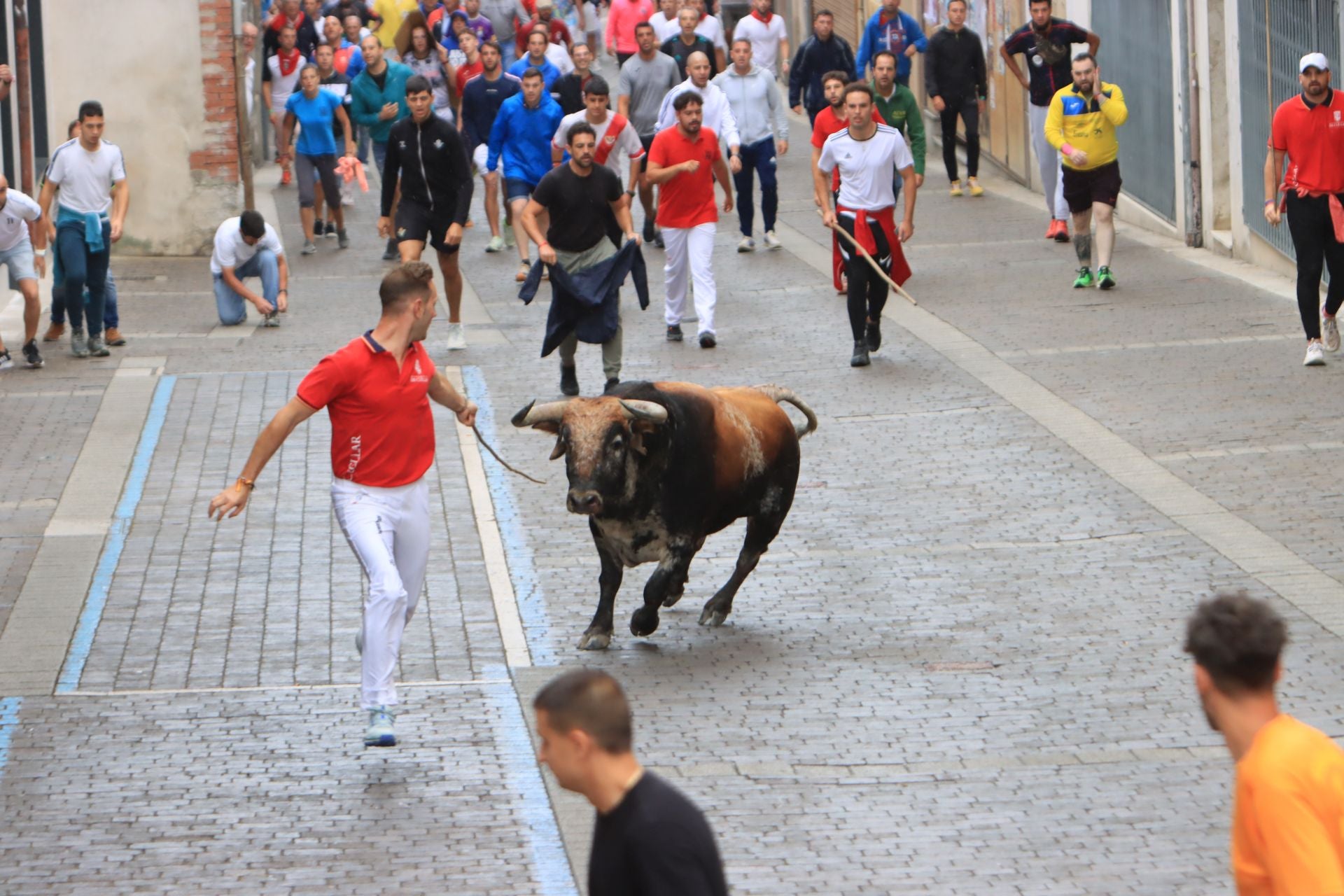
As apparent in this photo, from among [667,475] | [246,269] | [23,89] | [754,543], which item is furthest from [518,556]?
[23,89]

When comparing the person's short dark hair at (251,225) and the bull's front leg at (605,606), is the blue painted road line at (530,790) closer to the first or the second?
the bull's front leg at (605,606)

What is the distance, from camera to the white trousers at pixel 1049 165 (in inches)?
791

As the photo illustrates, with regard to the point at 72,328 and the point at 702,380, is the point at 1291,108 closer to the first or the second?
the point at 702,380

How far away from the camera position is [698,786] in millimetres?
7328

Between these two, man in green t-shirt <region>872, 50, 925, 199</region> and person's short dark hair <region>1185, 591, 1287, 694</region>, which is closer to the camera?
person's short dark hair <region>1185, 591, 1287, 694</region>

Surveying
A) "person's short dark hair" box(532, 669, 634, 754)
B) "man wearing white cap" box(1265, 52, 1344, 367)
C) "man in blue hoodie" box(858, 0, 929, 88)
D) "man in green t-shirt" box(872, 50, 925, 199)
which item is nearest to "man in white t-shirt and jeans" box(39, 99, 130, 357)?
"man in green t-shirt" box(872, 50, 925, 199)

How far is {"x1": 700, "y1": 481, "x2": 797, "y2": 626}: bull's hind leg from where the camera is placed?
941cm

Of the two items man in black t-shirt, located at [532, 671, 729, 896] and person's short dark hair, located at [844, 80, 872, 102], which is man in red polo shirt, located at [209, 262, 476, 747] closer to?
man in black t-shirt, located at [532, 671, 729, 896]

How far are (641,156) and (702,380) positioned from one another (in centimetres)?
296

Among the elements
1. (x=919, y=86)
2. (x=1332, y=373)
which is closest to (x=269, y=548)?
(x=1332, y=373)

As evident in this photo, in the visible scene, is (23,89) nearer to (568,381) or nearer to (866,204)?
(568,381)

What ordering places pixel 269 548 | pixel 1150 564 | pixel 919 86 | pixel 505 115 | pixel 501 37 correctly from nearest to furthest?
pixel 1150 564 → pixel 269 548 → pixel 505 115 → pixel 501 37 → pixel 919 86

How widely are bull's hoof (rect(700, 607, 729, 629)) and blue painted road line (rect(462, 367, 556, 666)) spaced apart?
2.36 feet

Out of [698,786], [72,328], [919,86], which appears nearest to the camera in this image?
[698,786]
